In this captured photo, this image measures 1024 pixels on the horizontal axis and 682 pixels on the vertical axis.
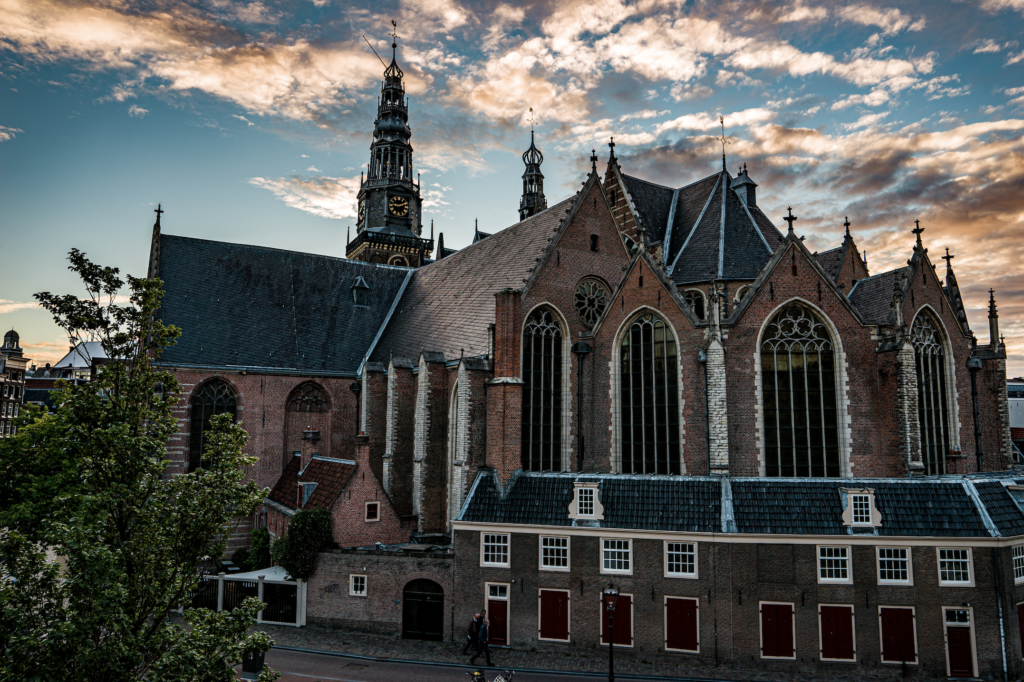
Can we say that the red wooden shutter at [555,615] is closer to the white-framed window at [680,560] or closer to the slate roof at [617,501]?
the slate roof at [617,501]

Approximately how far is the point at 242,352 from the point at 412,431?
A: 1207 centimetres

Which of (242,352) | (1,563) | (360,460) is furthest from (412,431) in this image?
(1,563)

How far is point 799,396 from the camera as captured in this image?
25.3m

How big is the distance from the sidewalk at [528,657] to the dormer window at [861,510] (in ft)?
15.1

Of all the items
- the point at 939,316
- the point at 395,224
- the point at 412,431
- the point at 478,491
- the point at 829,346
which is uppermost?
the point at 395,224

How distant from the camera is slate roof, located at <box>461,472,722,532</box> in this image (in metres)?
22.3

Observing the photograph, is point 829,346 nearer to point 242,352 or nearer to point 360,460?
point 360,460

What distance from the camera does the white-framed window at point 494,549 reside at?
77.6 ft

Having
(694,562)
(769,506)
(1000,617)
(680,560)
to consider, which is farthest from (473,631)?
(1000,617)

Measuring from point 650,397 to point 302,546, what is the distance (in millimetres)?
15771

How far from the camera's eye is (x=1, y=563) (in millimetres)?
9312

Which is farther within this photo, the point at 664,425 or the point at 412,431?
the point at 412,431

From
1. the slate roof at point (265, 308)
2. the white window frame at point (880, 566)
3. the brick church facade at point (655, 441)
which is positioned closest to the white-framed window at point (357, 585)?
the brick church facade at point (655, 441)

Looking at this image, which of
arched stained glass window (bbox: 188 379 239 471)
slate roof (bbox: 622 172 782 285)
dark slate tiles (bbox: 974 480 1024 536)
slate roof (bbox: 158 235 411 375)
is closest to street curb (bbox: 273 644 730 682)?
dark slate tiles (bbox: 974 480 1024 536)
